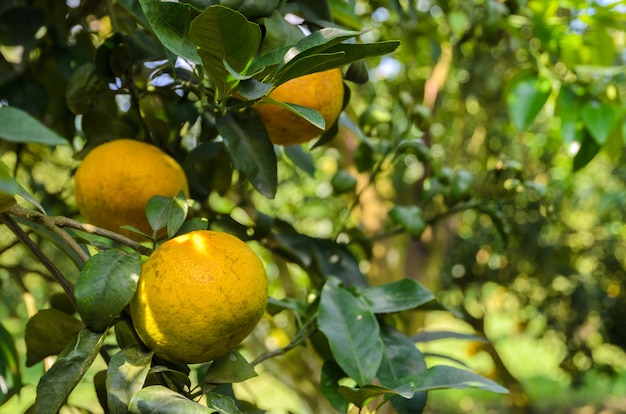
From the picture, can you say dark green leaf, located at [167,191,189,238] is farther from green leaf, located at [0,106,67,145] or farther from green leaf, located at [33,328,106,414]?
green leaf, located at [0,106,67,145]

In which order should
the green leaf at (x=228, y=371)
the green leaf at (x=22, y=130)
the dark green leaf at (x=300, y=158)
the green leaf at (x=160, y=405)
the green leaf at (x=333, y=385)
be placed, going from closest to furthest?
1. the green leaf at (x=22, y=130)
2. the green leaf at (x=160, y=405)
3. the green leaf at (x=228, y=371)
4. the green leaf at (x=333, y=385)
5. the dark green leaf at (x=300, y=158)

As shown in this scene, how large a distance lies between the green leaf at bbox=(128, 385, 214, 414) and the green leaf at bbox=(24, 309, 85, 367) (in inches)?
7.7

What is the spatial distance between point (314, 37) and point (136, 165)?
235 millimetres

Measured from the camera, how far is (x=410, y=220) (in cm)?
86

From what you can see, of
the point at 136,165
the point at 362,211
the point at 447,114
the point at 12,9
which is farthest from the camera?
the point at 447,114

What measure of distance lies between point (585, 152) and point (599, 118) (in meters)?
0.05

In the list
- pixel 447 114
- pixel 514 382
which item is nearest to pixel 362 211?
pixel 447 114

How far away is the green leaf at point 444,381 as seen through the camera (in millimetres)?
→ 531

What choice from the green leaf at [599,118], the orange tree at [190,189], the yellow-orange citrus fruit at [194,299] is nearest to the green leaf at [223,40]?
the orange tree at [190,189]

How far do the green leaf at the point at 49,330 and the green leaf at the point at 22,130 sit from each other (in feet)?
1.08

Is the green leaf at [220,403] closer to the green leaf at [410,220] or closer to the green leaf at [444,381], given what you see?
the green leaf at [444,381]

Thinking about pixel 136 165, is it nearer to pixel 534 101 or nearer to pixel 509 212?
pixel 534 101

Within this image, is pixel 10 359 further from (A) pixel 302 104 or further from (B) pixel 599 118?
(B) pixel 599 118

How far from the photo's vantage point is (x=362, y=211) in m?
1.56
